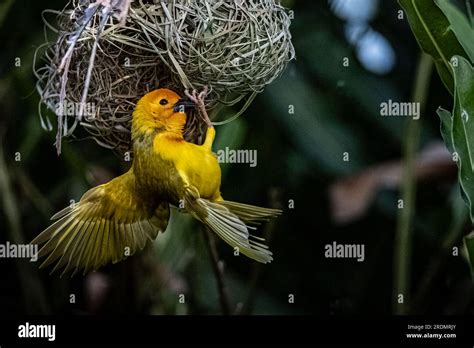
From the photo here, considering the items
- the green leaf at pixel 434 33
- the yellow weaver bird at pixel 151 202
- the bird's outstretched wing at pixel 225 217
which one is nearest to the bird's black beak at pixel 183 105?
the yellow weaver bird at pixel 151 202

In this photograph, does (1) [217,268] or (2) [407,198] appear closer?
(1) [217,268]

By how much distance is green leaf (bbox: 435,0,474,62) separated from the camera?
134cm

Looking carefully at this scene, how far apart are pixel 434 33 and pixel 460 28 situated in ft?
0.25

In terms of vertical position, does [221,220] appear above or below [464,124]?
below

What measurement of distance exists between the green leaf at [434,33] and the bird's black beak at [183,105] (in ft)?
1.17

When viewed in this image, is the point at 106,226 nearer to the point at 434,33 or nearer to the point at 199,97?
the point at 199,97

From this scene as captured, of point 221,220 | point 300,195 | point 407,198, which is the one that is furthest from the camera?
point 300,195

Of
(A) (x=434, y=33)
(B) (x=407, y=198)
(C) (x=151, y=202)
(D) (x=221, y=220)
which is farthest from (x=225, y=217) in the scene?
(B) (x=407, y=198)

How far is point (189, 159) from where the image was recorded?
1273 millimetres

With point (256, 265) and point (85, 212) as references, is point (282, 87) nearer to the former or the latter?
point (256, 265)

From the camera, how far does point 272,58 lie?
1252 millimetres

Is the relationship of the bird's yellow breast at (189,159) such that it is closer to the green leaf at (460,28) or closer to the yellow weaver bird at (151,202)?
the yellow weaver bird at (151,202)

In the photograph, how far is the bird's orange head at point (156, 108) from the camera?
4.10 feet

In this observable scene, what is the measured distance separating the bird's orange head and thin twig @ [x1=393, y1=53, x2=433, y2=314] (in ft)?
1.92
